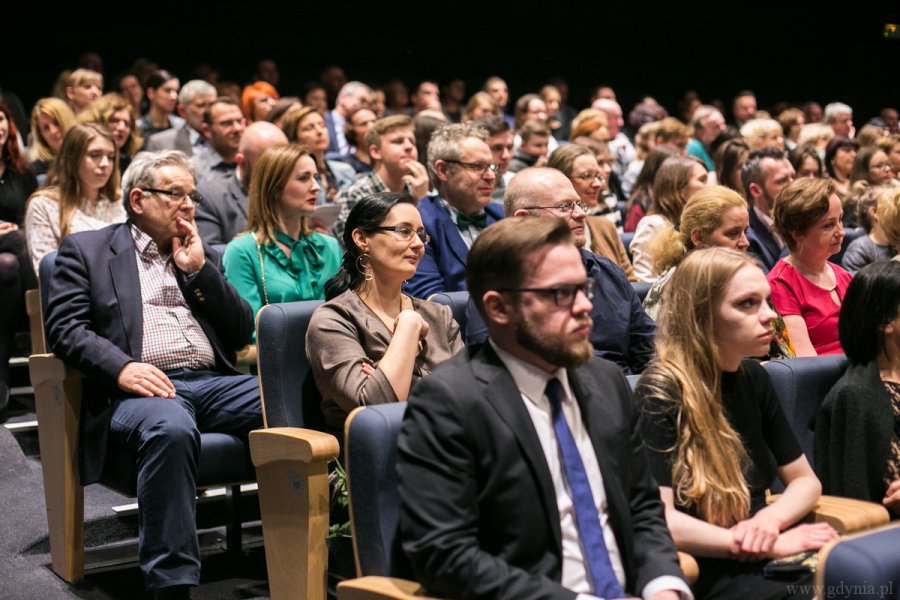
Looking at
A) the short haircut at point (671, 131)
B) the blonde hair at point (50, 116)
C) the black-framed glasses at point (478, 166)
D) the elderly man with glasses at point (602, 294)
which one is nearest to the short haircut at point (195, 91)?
the blonde hair at point (50, 116)

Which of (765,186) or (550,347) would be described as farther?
(765,186)

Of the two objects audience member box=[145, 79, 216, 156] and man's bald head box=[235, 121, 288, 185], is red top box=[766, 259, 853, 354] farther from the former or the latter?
audience member box=[145, 79, 216, 156]

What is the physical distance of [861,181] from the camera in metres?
5.56

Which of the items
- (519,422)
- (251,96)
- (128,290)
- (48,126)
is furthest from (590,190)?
(251,96)

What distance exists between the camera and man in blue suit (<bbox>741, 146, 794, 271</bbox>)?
425 cm

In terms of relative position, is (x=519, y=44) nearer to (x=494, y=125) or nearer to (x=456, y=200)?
(x=494, y=125)

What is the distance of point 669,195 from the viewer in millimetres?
4199

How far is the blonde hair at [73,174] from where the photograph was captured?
12.5 feet

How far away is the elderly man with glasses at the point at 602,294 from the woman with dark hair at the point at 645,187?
1.99m

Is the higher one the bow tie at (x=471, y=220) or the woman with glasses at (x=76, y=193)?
the woman with glasses at (x=76, y=193)

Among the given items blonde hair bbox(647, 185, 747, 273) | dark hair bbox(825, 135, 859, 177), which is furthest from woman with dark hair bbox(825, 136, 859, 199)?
blonde hair bbox(647, 185, 747, 273)

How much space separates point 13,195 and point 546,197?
249 centimetres

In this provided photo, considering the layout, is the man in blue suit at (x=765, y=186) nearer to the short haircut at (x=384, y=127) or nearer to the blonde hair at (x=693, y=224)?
the blonde hair at (x=693, y=224)

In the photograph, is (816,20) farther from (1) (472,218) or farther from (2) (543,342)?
(2) (543,342)
